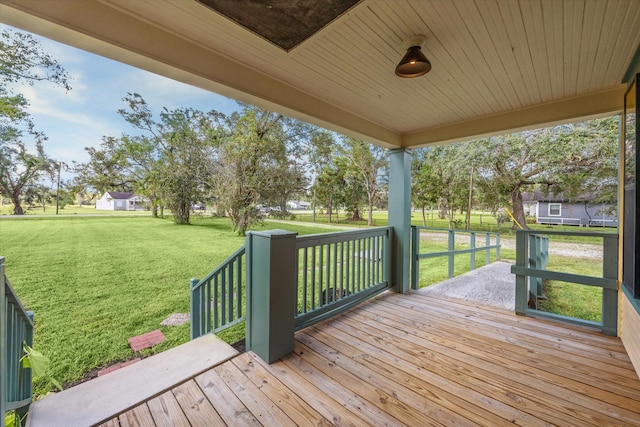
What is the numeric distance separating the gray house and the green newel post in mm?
8090

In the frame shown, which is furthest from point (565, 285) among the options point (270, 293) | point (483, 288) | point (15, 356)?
point (15, 356)

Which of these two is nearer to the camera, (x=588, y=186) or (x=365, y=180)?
(x=588, y=186)

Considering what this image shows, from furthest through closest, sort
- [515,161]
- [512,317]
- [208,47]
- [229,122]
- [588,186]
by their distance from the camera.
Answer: [229,122]
[515,161]
[588,186]
[512,317]
[208,47]

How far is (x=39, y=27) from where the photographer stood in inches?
53.8

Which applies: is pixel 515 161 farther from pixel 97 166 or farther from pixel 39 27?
pixel 97 166

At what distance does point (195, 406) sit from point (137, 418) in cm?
31

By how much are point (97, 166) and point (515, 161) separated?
15907 millimetres

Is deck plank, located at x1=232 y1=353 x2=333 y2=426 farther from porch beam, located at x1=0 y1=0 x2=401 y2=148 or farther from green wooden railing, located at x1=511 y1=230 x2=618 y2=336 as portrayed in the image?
green wooden railing, located at x1=511 y1=230 x2=618 y2=336

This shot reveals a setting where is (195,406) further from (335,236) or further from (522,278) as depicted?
(522,278)

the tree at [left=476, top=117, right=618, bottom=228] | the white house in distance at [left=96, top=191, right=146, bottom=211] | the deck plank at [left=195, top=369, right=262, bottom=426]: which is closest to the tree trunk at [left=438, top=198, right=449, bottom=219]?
the tree at [left=476, top=117, right=618, bottom=228]

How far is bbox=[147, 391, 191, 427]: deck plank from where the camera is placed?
56.0 inches

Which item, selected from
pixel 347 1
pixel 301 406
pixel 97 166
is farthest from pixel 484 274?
pixel 97 166

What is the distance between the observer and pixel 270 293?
202cm

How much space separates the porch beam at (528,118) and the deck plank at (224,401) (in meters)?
3.64
